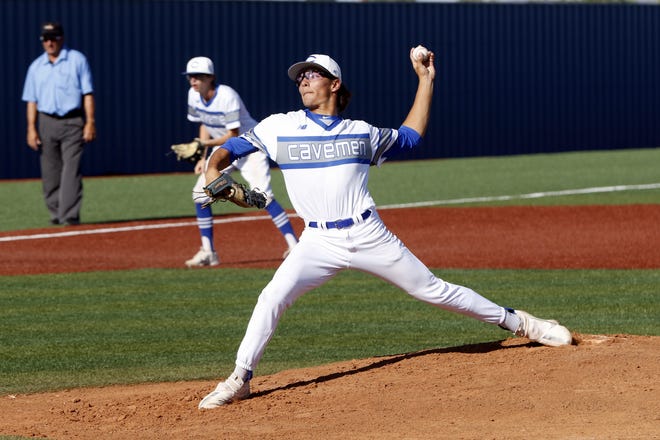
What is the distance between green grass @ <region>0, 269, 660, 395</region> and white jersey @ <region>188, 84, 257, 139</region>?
56.5 inches

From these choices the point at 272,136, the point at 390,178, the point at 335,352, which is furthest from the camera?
the point at 390,178

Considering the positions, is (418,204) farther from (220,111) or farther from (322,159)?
(322,159)

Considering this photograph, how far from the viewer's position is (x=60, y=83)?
16.9 metres

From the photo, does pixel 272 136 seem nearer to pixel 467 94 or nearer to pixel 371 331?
pixel 371 331

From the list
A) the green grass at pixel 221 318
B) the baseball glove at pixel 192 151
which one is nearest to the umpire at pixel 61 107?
the green grass at pixel 221 318

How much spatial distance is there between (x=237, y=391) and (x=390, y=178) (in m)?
19.0

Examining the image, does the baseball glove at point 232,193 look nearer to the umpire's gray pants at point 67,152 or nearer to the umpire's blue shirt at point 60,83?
the umpire's blue shirt at point 60,83

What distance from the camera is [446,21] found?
33125 mm

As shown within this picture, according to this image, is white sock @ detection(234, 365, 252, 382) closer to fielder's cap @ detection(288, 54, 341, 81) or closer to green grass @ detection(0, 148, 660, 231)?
fielder's cap @ detection(288, 54, 341, 81)

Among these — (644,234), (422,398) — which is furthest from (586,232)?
(422,398)

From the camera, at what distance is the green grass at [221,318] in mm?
8898

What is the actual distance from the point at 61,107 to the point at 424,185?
8.78m

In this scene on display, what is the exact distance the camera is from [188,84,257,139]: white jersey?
42.8 ft

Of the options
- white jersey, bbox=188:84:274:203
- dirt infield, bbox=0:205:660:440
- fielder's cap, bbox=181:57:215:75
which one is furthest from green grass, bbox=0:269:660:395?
fielder's cap, bbox=181:57:215:75
